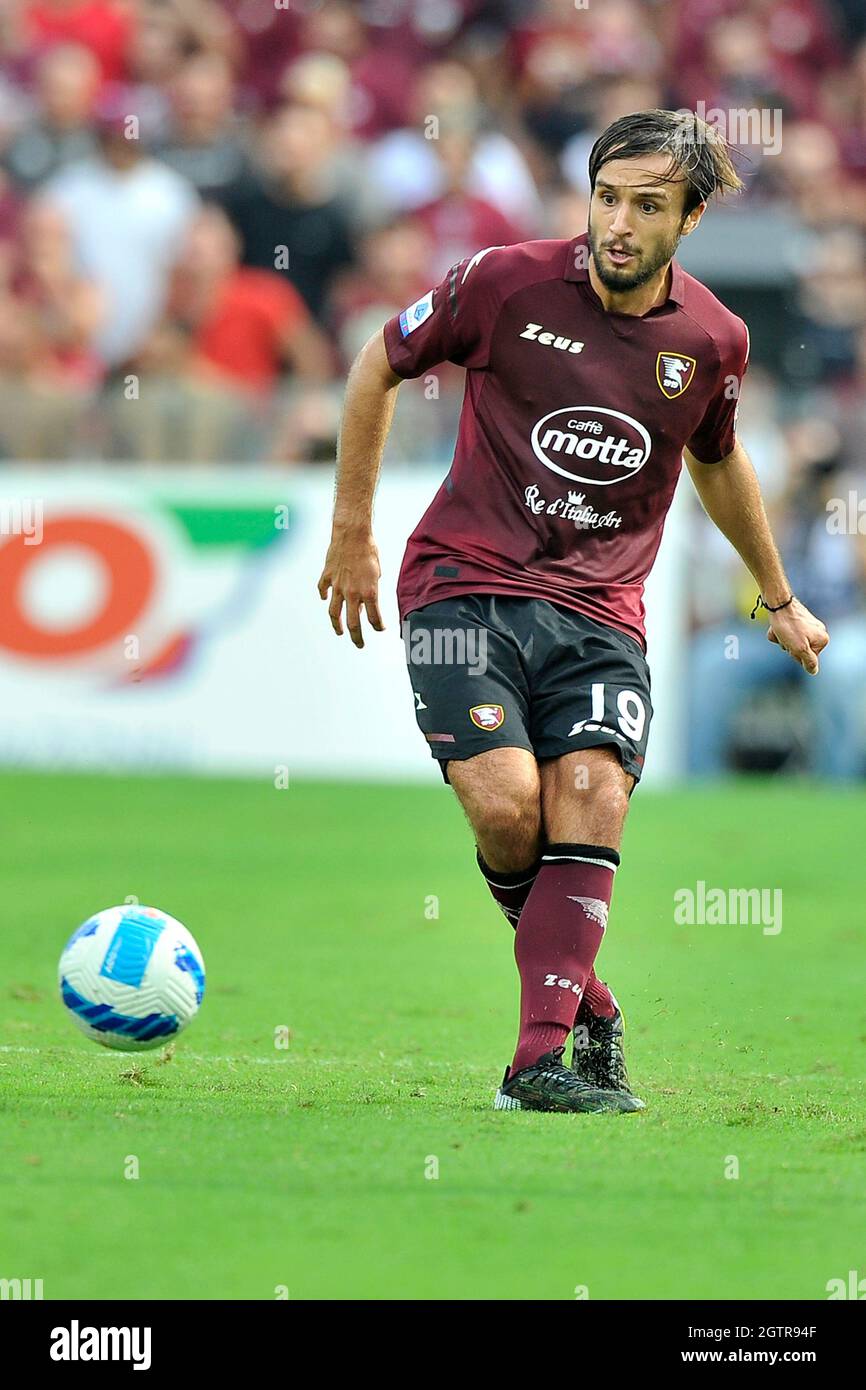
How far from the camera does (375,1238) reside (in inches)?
178

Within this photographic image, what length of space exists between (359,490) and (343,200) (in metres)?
10.7

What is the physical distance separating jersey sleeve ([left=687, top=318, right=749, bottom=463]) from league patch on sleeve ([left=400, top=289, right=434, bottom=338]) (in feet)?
2.70

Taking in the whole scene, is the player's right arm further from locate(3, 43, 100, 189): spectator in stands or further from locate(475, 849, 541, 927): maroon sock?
locate(3, 43, 100, 189): spectator in stands

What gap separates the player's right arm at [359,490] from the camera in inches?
241

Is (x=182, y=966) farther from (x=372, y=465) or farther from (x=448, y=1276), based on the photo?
(x=448, y=1276)

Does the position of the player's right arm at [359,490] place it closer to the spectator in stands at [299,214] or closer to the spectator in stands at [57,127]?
the spectator in stands at [299,214]

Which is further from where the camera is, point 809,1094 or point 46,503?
point 46,503

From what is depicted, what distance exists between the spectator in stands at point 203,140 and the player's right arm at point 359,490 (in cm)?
1081

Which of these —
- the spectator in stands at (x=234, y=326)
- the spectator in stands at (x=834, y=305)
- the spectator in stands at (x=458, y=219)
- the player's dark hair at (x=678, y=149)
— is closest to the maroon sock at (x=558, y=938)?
the player's dark hair at (x=678, y=149)

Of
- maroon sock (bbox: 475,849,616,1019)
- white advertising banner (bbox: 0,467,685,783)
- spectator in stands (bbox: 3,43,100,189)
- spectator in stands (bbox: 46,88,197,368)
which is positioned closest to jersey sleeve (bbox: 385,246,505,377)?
maroon sock (bbox: 475,849,616,1019)

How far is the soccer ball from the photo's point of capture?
604cm

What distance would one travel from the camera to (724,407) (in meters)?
6.36

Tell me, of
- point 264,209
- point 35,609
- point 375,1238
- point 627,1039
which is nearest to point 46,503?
point 35,609
